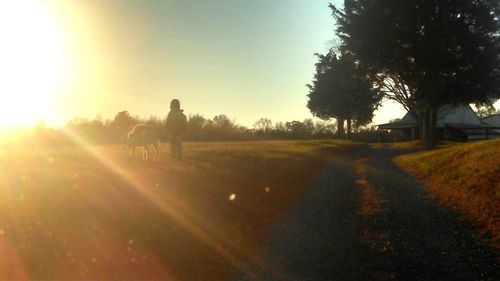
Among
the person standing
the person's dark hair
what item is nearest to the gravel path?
the person standing

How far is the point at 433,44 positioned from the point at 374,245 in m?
28.3

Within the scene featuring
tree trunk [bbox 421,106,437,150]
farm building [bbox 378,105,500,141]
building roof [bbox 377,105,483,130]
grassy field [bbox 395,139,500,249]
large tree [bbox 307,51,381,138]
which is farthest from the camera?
building roof [bbox 377,105,483,130]

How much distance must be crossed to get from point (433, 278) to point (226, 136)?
220ft

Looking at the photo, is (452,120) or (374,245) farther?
(452,120)

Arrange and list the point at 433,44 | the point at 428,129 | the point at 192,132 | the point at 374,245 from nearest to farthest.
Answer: the point at 374,245 < the point at 433,44 < the point at 428,129 < the point at 192,132

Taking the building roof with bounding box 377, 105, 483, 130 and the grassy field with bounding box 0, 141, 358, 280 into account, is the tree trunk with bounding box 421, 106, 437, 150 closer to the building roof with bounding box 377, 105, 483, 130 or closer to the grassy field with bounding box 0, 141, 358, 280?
the grassy field with bounding box 0, 141, 358, 280

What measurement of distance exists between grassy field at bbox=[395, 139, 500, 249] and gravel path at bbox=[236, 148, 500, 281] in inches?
20.0

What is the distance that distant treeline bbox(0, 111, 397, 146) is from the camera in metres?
55.4

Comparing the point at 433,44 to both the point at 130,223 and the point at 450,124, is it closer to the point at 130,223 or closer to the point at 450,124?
the point at 130,223

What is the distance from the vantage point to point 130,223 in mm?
11406

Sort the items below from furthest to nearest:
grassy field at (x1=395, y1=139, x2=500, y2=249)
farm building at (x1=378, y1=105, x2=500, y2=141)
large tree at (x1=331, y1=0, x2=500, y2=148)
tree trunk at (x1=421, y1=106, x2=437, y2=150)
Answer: farm building at (x1=378, y1=105, x2=500, y2=141) → tree trunk at (x1=421, y1=106, x2=437, y2=150) → large tree at (x1=331, y1=0, x2=500, y2=148) → grassy field at (x1=395, y1=139, x2=500, y2=249)

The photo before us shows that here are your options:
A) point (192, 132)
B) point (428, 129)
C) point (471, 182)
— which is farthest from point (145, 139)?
point (192, 132)

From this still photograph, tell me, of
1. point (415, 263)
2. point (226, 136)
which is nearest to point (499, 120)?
point (226, 136)

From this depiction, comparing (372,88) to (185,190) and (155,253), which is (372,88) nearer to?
(185,190)
